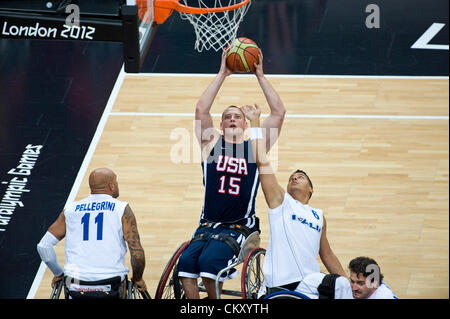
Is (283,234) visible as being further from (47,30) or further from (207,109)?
(47,30)

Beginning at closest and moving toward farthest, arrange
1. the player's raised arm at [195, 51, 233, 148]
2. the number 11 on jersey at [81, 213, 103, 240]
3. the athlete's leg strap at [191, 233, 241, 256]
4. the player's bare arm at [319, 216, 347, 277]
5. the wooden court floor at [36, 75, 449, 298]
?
1. the number 11 on jersey at [81, 213, 103, 240]
2. the player's bare arm at [319, 216, 347, 277]
3. the athlete's leg strap at [191, 233, 241, 256]
4. the player's raised arm at [195, 51, 233, 148]
5. the wooden court floor at [36, 75, 449, 298]

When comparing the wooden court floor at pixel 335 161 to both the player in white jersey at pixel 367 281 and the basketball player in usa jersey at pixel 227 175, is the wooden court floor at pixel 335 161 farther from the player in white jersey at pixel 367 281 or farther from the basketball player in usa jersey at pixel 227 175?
the player in white jersey at pixel 367 281

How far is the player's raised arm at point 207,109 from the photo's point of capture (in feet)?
22.5

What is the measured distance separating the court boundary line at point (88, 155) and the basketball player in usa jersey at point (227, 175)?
7.11 ft

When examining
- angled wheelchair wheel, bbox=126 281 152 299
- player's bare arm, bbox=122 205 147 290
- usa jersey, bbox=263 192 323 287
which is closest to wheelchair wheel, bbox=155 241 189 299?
angled wheelchair wheel, bbox=126 281 152 299

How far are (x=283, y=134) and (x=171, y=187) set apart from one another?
75.7 inches

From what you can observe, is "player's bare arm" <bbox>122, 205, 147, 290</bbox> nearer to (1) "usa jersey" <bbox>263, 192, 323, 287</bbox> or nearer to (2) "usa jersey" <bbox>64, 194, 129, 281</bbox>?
(2) "usa jersey" <bbox>64, 194, 129, 281</bbox>

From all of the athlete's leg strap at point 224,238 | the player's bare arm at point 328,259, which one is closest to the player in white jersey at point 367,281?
the player's bare arm at point 328,259

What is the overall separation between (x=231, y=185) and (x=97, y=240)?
1.31 meters

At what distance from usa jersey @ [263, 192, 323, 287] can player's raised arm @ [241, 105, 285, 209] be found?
77 mm

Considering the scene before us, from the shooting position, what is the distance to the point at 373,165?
33.7 ft

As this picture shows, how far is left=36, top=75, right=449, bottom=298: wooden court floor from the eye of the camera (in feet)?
28.7

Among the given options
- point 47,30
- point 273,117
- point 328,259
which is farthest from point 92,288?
point 47,30
